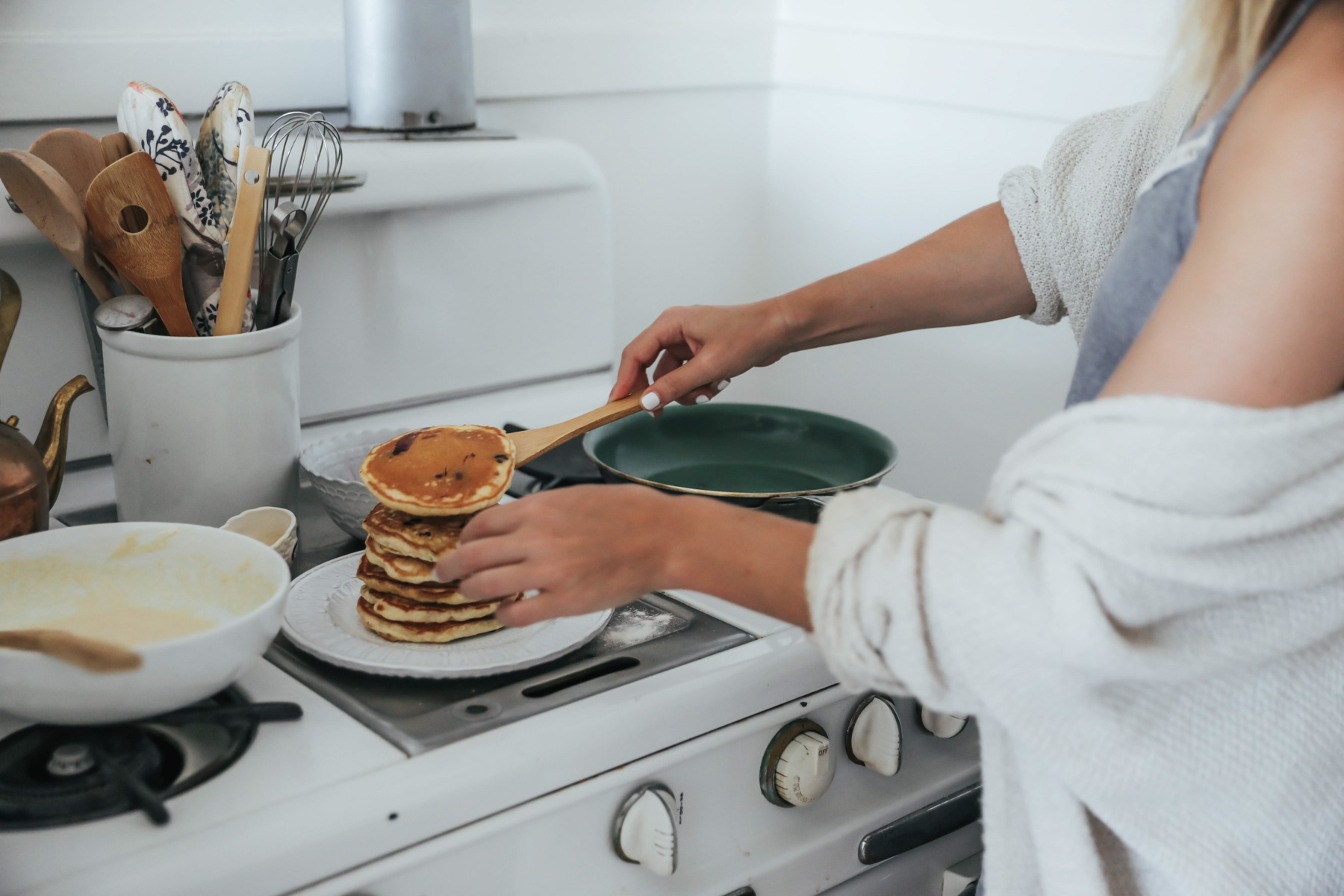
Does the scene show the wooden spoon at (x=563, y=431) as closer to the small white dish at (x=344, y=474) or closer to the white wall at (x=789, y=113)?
the small white dish at (x=344, y=474)

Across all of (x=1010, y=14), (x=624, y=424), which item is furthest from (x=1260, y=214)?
(x=1010, y=14)

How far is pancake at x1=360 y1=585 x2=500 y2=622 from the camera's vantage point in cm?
73

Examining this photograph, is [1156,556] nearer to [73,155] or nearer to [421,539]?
[421,539]

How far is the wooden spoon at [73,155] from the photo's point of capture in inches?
33.4

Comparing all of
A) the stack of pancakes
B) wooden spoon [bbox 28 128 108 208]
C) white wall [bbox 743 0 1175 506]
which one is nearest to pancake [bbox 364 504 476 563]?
the stack of pancakes

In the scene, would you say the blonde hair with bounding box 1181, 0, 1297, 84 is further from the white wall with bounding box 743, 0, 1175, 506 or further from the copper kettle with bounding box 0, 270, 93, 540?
the copper kettle with bounding box 0, 270, 93, 540

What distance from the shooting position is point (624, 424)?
3.49ft

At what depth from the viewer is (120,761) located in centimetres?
60

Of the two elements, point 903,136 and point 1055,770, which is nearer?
point 1055,770

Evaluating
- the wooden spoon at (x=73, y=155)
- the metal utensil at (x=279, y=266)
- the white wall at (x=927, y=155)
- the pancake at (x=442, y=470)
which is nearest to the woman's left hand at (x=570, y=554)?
the pancake at (x=442, y=470)

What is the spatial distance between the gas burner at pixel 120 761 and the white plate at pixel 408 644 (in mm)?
60

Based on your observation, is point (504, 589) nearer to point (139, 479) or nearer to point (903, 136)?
point (139, 479)

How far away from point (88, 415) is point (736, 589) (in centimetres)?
68

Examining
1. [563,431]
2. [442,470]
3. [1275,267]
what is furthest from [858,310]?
[1275,267]
